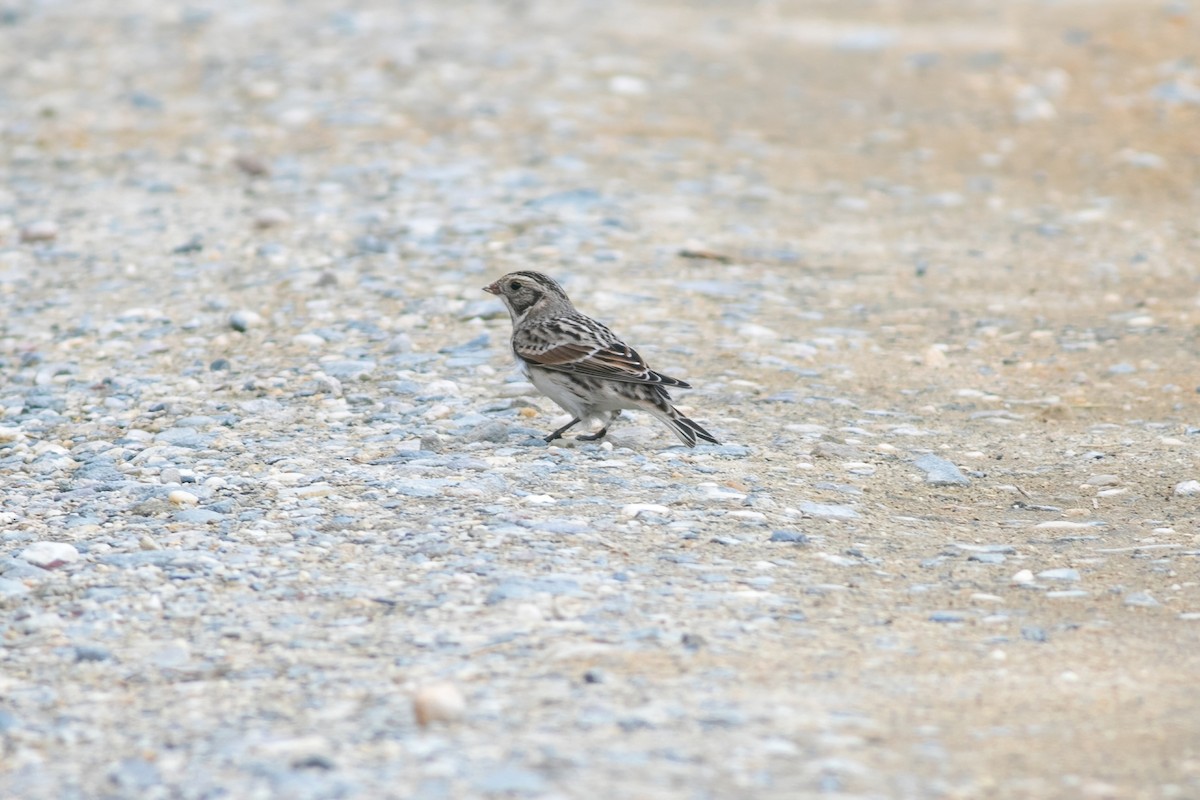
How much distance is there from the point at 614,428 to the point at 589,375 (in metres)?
0.68

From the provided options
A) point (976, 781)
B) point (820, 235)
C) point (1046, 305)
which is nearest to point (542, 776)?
point (976, 781)

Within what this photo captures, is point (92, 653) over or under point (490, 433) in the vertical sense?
over

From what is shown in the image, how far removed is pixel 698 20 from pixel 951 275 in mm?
9273

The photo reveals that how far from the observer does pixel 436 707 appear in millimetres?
5148

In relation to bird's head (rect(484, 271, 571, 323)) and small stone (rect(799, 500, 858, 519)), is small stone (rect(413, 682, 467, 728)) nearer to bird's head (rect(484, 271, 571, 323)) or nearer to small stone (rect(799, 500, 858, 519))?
small stone (rect(799, 500, 858, 519))

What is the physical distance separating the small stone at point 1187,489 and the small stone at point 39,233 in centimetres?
905

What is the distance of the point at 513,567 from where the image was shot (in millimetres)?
6566

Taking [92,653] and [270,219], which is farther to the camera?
[270,219]

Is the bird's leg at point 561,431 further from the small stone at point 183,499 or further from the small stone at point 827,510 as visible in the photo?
the small stone at point 183,499

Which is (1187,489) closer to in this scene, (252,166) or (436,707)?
(436,707)

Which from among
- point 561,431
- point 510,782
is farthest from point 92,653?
point 561,431

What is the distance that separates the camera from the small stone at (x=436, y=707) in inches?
203

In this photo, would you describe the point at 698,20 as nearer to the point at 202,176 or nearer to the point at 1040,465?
the point at 202,176

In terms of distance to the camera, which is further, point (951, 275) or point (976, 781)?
point (951, 275)
